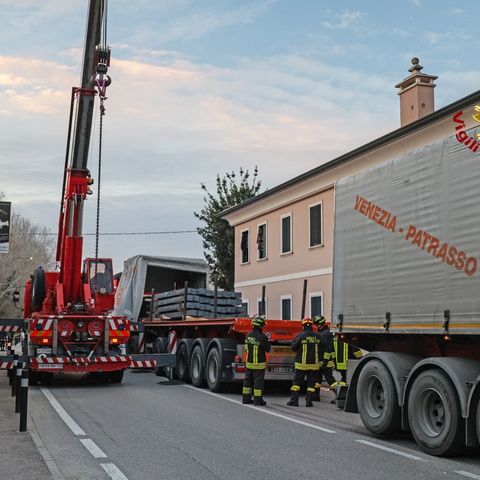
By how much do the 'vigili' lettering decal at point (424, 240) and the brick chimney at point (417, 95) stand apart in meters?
15.6

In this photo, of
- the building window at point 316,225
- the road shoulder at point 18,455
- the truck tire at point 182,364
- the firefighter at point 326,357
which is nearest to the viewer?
the road shoulder at point 18,455

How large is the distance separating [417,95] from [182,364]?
13.2 meters

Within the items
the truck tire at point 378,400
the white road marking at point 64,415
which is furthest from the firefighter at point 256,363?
the truck tire at point 378,400

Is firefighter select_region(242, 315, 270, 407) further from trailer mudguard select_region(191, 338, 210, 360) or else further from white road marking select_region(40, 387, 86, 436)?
white road marking select_region(40, 387, 86, 436)

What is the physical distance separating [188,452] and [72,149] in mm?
9853

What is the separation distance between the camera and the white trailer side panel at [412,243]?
26.6 feet

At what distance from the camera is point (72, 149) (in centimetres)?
1652

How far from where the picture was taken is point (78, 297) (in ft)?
55.7

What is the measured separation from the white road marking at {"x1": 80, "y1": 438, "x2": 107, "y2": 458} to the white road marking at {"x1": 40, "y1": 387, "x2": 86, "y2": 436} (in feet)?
1.90

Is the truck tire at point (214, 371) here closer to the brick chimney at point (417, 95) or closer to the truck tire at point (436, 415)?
the truck tire at point (436, 415)

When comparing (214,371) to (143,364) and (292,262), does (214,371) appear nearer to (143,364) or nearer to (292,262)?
(143,364)

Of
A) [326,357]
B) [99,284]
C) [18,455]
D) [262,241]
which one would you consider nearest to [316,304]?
[262,241]

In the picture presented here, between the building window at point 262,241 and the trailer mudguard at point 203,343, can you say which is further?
the building window at point 262,241

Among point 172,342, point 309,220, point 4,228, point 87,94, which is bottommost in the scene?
point 172,342
